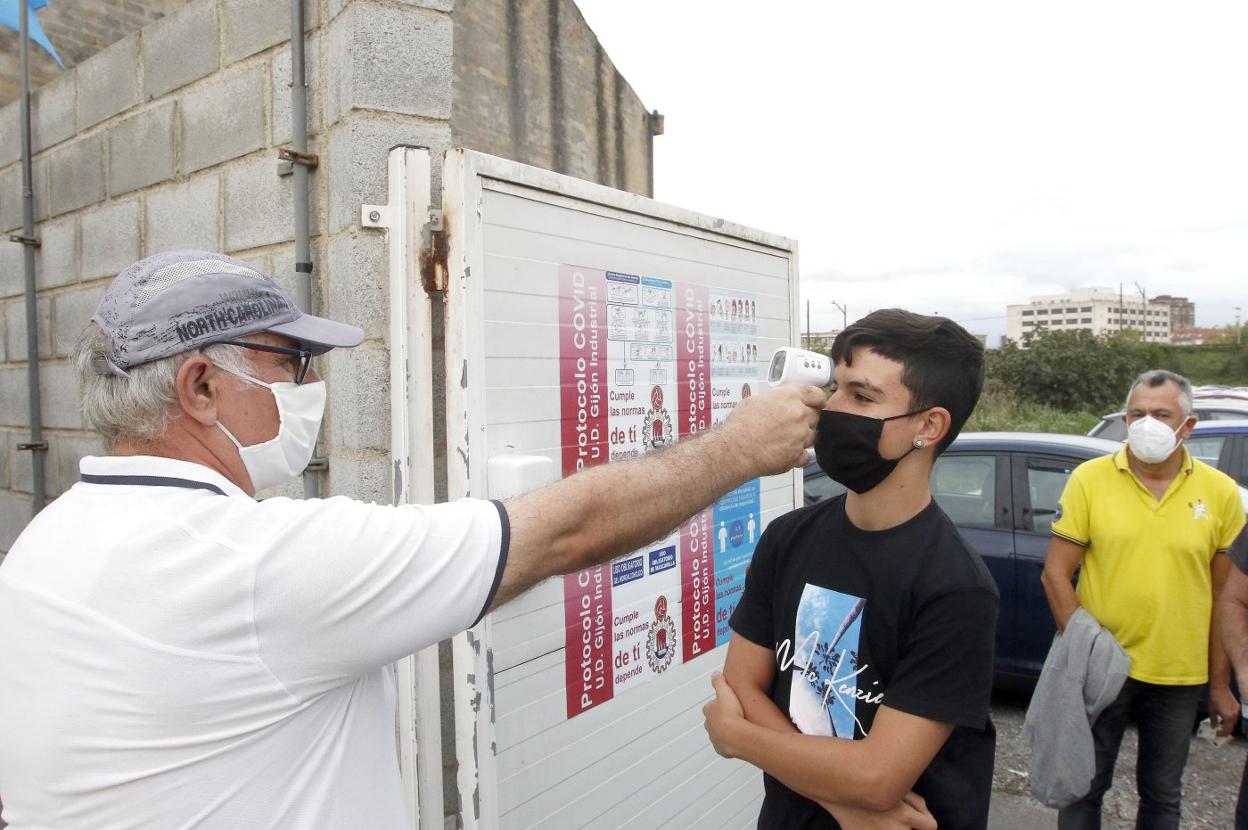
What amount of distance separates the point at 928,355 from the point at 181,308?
1.49 metres

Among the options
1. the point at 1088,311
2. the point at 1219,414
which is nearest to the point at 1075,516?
the point at 1219,414

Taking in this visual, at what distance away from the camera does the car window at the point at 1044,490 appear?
514cm

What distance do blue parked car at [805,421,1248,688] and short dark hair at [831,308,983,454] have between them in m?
3.30

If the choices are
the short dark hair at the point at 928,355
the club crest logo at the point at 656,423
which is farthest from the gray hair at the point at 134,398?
the club crest logo at the point at 656,423

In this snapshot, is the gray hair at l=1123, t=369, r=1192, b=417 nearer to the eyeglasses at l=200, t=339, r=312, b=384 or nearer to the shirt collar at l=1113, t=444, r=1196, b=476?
the shirt collar at l=1113, t=444, r=1196, b=476

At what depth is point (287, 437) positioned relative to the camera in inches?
60.1

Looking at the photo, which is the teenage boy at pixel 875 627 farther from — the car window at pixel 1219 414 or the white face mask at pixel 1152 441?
the car window at pixel 1219 414

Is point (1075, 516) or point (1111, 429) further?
point (1111, 429)

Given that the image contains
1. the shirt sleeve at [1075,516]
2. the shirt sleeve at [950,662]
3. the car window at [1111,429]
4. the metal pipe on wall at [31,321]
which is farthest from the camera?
the car window at [1111,429]

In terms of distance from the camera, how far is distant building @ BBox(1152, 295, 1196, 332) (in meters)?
90.2

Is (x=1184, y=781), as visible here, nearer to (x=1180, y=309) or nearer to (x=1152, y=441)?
(x=1152, y=441)

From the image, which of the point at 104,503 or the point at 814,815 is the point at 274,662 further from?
the point at 814,815

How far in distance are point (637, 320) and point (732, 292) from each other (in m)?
0.61

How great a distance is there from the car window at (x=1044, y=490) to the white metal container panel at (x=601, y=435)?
266 cm
